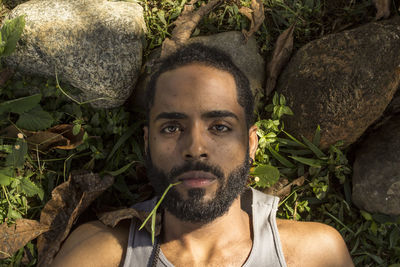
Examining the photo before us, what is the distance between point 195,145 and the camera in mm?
2941

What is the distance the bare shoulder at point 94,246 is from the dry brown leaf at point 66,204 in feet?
0.55

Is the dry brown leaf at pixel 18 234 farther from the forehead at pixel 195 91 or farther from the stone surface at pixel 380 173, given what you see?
the stone surface at pixel 380 173

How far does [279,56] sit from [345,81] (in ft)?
2.18

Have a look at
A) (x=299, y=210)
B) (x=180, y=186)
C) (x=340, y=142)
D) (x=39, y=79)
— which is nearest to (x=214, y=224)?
(x=180, y=186)

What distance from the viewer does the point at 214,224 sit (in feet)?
11.0

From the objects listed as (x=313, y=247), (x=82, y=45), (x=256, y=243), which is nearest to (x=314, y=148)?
(x=313, y=247)

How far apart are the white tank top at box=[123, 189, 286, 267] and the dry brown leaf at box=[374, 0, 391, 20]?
1.91 m

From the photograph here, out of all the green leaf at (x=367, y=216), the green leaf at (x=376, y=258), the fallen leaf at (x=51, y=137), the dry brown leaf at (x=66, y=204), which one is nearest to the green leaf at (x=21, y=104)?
the fallen leaf at (x=51, y=137)

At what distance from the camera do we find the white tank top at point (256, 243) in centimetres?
331

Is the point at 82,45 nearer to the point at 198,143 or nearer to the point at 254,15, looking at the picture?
the point at 198,143

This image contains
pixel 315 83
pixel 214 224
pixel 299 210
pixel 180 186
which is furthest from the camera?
pixel 299 210

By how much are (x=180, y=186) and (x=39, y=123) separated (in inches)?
59.0

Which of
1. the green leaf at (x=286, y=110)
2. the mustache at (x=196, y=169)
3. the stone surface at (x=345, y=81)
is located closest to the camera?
the mustache at (x=196, y=169)

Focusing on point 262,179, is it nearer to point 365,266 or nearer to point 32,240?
point 365,266
